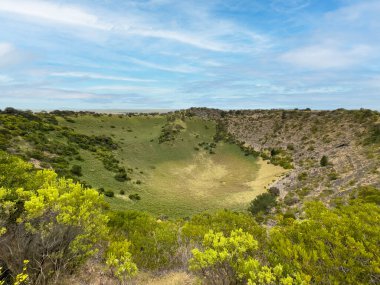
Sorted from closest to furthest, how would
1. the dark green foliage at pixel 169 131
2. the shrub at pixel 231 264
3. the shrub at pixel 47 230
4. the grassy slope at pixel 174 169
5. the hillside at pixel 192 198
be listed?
the shrub at pixel 231 264 → the hillside at pixel 192 198 → the shrub at pixel 47 230 → the grassy slope at pixel 174 169 → the dark green foliage at pixel 169 131

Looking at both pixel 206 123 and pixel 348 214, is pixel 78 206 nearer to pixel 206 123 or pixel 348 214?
pixel 348 214

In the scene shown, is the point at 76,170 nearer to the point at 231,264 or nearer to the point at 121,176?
the point at 121,176

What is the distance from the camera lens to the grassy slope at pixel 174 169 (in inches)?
1630

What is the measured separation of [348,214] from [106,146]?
60077mm

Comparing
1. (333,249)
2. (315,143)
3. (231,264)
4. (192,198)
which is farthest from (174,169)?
(333,249)

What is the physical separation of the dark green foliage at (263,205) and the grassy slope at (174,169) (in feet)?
10.1

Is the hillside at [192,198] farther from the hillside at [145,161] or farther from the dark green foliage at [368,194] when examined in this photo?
the hillside at [145,161]

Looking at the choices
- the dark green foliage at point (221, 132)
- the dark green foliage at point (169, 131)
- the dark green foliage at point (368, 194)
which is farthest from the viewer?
the dark green foliage at point (221, 132)

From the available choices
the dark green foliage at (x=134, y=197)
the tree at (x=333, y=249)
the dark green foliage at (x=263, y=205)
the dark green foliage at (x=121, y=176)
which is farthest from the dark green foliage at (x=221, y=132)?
the tree at (x=333, y=249)

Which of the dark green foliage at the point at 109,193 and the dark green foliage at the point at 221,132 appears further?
the dark green foliage at the point at 221,132

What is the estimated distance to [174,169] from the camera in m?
61.9

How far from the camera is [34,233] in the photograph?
921 centimetres

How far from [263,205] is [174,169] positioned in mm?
29350

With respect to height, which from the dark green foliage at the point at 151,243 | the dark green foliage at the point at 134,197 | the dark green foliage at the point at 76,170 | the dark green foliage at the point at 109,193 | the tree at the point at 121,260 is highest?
the tree at the point at 121,260
